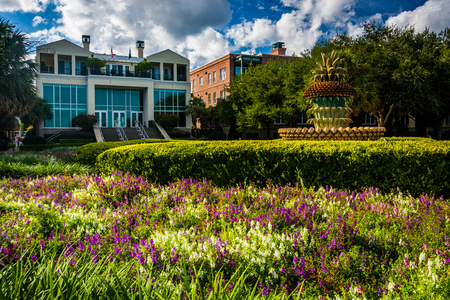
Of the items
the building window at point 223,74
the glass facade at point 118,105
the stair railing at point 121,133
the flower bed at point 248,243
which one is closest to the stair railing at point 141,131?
the stair railing at point 121,133

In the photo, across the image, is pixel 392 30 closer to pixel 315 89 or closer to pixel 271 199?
pixel 315 89

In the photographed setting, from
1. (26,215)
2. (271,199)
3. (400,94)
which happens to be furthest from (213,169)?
(400,94)

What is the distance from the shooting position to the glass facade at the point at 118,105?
44625 mm

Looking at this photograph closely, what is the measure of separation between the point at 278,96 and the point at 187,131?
14996mm

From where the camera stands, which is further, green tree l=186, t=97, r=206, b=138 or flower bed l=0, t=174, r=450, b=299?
green tree l=186, t=97, r=206, b=138

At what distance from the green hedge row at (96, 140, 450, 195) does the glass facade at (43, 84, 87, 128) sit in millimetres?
39611

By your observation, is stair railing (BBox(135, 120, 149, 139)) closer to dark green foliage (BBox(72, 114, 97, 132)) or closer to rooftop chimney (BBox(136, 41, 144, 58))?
dark green foliage (BBox(72, 114, 97, 132))

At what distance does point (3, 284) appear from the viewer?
2131mm

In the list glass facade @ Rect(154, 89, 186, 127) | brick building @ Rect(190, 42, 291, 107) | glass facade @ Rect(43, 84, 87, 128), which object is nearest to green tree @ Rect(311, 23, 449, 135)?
brick building @ Rect(190, 42, 291, 107)

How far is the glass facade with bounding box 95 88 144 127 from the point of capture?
4462cm

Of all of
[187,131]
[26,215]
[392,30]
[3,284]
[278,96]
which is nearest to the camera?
[3,284]

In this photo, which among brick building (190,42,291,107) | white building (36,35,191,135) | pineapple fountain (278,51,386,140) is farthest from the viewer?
brick building (190,42,291,107)

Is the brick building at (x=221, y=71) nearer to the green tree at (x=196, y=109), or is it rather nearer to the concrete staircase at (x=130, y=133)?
the green tree at (x=196, y=109)

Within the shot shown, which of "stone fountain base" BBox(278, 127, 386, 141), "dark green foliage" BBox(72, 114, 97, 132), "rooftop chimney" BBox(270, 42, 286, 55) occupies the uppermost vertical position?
"rooftop chimney" BBox(270, 42, 286, 55)
